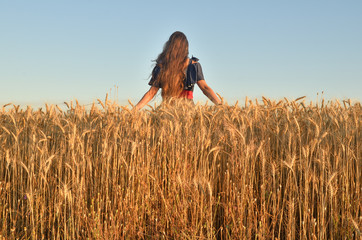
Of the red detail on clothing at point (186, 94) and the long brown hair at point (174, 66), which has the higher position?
the long brown hair at point (174, 66)

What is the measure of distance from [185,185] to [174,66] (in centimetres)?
266

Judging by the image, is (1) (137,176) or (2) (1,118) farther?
(2) (1,118)

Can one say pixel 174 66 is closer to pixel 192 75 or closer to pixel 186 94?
pixel 192 75

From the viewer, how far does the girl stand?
15.3ft

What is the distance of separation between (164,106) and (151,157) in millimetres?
779

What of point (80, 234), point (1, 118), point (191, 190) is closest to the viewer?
point (191, 190)

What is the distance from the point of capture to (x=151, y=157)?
103 inches

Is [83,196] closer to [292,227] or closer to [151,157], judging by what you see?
[151,157]

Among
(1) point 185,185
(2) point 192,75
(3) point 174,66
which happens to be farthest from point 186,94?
(1) point 185,185

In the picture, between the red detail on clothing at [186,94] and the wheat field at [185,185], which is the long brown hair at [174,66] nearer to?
the red detail on clothing at [186,94]

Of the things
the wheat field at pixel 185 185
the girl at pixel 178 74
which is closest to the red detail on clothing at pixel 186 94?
the girl at pixel 178 74

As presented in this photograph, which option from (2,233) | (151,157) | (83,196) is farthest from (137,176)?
(2,233)

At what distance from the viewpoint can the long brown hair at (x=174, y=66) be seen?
4668 mm

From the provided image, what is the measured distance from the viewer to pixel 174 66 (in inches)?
185
